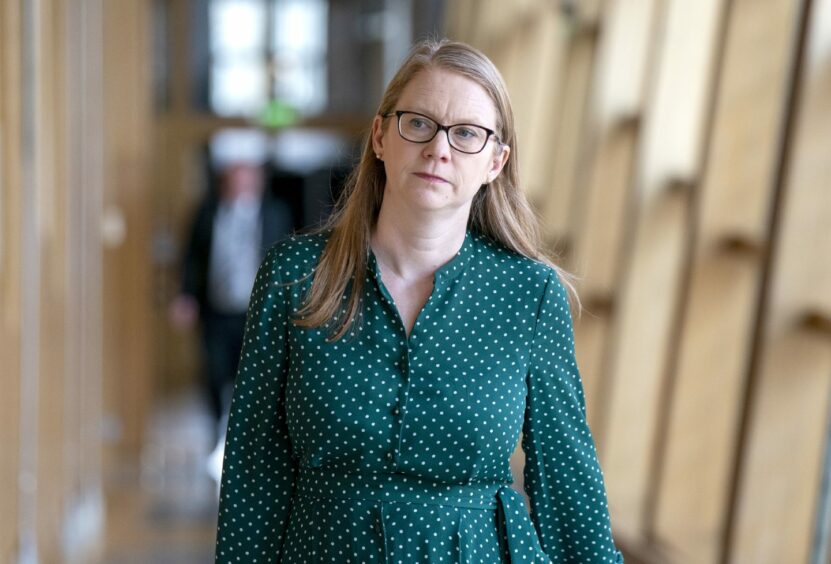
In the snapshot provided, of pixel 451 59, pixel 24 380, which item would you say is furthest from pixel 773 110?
pixel 24 380

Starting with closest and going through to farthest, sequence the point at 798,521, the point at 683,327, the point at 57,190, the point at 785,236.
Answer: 1. the point at 785,236
2. the point at 798,521
3. the point at 683,327
4. the point at 57,190

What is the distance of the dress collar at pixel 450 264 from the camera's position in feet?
6.38

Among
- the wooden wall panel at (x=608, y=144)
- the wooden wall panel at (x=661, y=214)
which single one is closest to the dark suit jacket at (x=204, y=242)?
the wooden wall panel at (x=608, y=144)

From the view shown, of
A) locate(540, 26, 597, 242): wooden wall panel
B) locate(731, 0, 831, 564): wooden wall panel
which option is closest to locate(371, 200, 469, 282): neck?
locate(731, 0, 831, 564): wooden wall panel

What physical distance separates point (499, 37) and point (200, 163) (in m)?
4.37

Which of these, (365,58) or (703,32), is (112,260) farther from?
(365,58)

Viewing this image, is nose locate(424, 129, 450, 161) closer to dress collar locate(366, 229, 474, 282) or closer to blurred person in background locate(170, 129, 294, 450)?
dress collar locate(366, 229, 474, 282)

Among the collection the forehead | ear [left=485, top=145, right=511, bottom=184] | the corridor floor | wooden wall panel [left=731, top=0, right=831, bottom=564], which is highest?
the forehead

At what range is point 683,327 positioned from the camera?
13.5 ft

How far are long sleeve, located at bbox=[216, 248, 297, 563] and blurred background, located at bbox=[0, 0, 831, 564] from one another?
48 centimetres

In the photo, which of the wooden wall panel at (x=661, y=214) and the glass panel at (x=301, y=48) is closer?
the wooden wall panel at (x=661, y=214)

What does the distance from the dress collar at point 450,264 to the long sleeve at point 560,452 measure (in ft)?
0.44

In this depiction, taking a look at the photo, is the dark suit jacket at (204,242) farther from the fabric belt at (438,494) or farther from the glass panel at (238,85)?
the fabric belt at (438,494)

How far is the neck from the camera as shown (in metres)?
1.93
